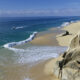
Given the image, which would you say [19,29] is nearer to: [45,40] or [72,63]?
[45,40]

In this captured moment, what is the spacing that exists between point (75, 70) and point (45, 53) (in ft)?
39.7

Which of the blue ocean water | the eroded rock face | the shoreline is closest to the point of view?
the eroded rock face

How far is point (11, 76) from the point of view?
17.6 meters

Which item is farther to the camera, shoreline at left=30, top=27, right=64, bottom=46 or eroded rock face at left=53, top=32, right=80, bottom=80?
shoreline at left=30, top=27, right=64, bottom=46

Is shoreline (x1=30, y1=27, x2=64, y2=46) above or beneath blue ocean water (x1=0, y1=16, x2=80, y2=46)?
beneath

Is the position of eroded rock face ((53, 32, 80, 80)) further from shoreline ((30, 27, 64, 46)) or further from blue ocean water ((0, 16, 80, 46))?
blue ocean water ((0, 16, 80, 46))

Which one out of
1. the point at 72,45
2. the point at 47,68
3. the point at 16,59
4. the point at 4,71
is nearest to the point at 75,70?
the point at 72,45

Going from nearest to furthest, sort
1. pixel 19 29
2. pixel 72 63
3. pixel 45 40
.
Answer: pixel 72 63, pixel 45 40, pixel 19 29

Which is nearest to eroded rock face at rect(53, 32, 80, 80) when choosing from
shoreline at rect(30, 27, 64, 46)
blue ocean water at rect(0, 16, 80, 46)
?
shoreline at rect(30, 27, 64, 46)

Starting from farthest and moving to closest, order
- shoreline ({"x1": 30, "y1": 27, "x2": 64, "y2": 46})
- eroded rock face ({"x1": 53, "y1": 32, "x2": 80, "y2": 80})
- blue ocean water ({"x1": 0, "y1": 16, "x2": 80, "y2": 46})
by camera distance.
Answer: blue ocean water ({"x1": 0, "y1": 16, "x2": 80, "y2": 46}) < shoreline ({"x1": 30, "y1": 27, "x2": 64, "y2": 46}) < eroded rock face ({"x1": 53, "y1": 32, "x2": 80, "y2": 80})

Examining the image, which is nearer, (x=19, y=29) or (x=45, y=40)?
(x=45, y=40)

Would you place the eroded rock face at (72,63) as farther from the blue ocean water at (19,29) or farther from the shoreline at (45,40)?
the blue ocean water at (19,29)

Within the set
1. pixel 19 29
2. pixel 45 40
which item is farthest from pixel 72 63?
pixel 19 29

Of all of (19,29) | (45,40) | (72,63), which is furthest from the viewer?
(19,29)
